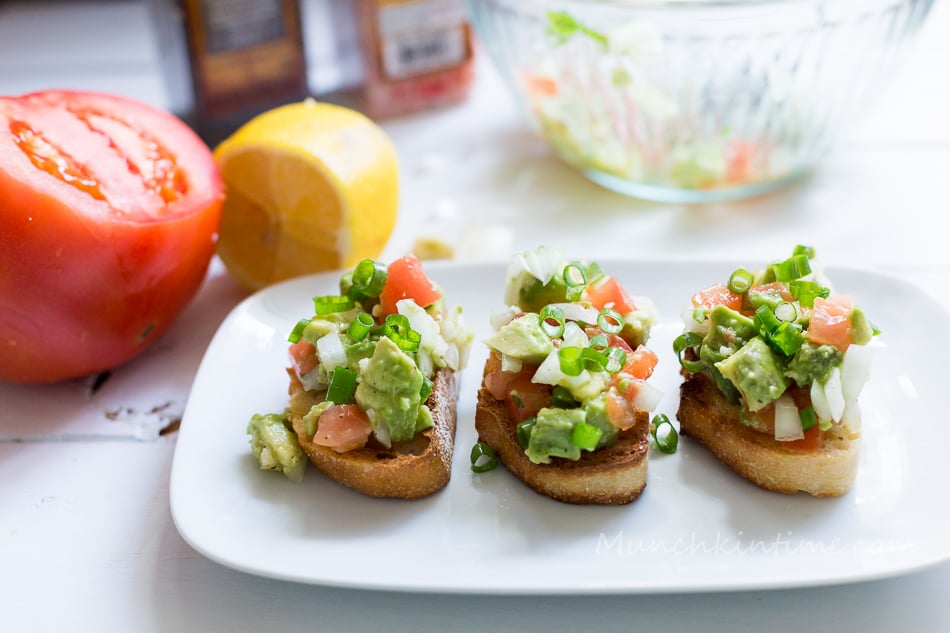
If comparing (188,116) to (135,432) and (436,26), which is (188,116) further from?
(135,432)

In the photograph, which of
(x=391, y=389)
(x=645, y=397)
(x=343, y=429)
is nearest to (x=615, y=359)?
(x=645, y=397)

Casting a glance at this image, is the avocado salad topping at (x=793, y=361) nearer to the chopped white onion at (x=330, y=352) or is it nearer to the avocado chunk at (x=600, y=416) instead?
the avocado chunk at (x=600, y=416)

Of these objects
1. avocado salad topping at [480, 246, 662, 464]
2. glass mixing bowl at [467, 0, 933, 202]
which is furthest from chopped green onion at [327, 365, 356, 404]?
glass mixing bowl at [467, 0, 933, 202]

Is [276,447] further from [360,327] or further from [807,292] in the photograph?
[807,292]

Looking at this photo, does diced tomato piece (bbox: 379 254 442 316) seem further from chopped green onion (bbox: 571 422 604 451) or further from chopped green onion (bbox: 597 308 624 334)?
chopped green onion (bbox: 571 422 604 451)

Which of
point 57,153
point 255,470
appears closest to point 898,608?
point 255,470

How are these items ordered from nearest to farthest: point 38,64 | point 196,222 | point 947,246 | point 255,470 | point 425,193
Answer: point 255,470, point 196,222, point 947,246, point 425,193, point 38,64

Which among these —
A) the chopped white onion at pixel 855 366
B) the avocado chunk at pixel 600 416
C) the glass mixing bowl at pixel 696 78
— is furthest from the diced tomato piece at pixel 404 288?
the glass mixing bowl at pixel 696 78
